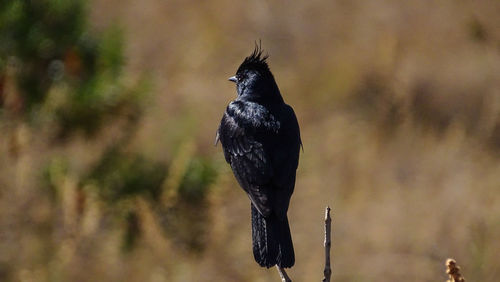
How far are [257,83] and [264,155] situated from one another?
65cm

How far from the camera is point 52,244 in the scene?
6234mm

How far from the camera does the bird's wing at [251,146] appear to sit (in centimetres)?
362

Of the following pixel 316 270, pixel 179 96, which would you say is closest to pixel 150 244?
pixel 316 270

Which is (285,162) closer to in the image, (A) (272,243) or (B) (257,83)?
(A) (272,243)


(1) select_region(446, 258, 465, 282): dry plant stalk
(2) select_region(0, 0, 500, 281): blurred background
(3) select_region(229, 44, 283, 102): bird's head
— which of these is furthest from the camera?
(2) select_region(0, 0, 500, 281): blurred background

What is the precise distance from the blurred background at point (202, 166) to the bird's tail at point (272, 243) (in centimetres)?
172

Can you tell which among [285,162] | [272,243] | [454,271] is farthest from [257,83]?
[454,271]

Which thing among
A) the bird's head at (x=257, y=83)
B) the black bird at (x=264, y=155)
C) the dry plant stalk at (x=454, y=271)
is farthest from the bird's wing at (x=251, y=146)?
the dry plant stalk at (x=454, y=271)

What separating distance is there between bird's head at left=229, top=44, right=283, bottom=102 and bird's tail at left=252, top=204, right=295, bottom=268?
866 millimetres

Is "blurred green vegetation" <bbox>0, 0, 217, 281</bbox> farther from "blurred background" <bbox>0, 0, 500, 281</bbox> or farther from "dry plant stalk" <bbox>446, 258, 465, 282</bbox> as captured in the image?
"dry plant stalk" <bbox>446, 258, 465, 282</bbox>

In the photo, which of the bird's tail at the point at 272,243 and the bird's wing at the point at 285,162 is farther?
the bird's wing at the point at 285,162

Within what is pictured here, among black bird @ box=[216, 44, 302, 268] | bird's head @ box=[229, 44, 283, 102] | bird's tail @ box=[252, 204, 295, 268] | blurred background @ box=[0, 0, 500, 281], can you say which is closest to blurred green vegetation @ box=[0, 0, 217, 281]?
blurred background @ box=[0, 0, 500, 281]

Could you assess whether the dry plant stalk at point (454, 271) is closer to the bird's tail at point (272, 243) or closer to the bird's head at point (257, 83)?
the bird's tail at point (272, 243)

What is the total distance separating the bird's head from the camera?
4.29m
